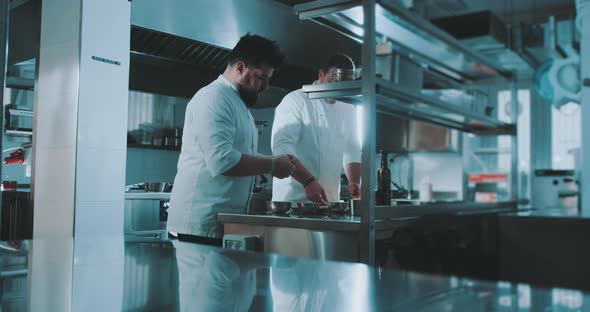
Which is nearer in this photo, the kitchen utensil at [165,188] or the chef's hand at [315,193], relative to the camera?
the chef's hand at [315,193]

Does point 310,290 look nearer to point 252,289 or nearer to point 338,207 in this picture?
point 252,289

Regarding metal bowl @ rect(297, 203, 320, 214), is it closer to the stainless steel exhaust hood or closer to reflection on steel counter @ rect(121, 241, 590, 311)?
reflection on steel counter @ rect(121, 241, 590, 311)

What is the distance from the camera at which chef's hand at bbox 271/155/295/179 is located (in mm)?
2312

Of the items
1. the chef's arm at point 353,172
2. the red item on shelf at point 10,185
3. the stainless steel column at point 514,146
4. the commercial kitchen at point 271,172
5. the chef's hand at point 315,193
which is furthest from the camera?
the red item on shelf at point 10,185

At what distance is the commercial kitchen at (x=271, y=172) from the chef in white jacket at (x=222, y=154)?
0.09 feet

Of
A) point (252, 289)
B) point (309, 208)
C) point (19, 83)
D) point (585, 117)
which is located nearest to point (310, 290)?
point (252, 289)

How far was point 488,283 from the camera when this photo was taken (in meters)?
0.75

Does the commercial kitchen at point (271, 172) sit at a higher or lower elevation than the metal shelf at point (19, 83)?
lower

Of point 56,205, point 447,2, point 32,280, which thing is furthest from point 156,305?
point 447,2

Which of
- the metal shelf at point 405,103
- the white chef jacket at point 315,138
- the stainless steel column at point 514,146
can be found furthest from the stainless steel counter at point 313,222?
the stainless steel column at point 514,146

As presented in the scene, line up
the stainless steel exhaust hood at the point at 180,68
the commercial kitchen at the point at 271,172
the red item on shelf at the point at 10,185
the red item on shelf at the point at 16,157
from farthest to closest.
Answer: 1. the red item on shelf at the point at 16,157
2. the red item on shelf at the point at 10,185
3. the stainless steel exhaust hood at the point at 180,68
4. the commercial kitchen at the point at 271,172

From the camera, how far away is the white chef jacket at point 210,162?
90.2 inches

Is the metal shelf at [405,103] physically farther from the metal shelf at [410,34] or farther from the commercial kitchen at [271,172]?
the metal shelf at [410,34]

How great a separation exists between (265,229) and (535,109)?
785 cm
